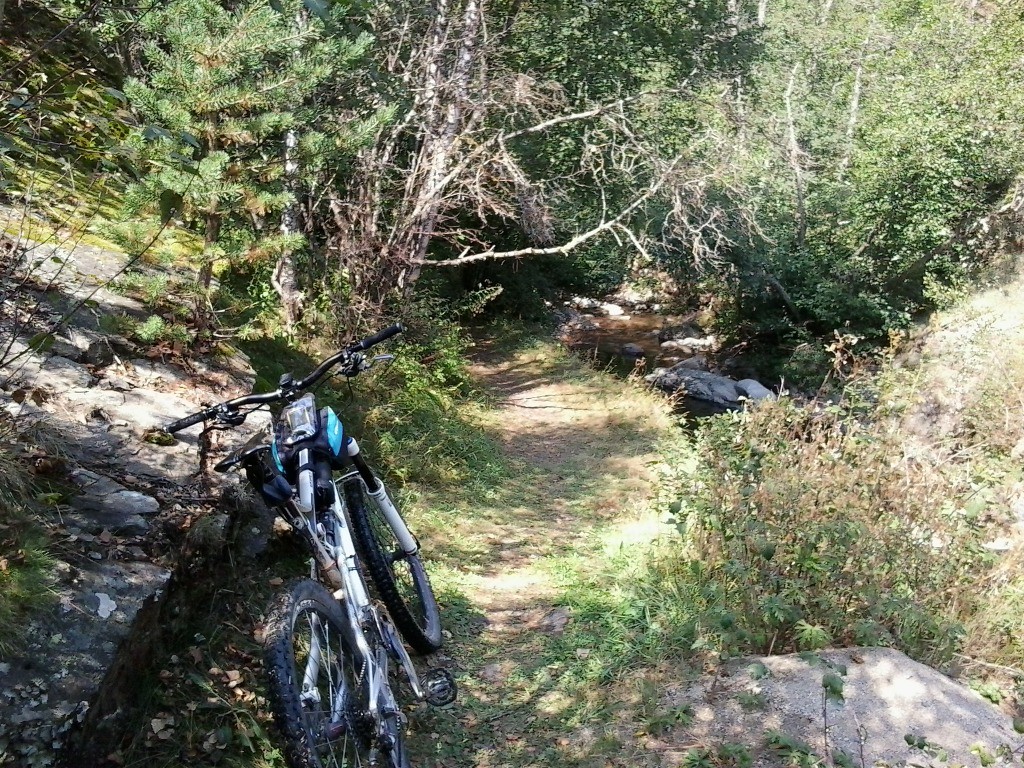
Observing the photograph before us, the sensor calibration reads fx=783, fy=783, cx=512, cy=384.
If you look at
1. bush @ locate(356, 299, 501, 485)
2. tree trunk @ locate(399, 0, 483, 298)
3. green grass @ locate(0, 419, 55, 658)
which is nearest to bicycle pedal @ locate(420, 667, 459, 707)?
green grass @ locate(0, 419, 55, 658)

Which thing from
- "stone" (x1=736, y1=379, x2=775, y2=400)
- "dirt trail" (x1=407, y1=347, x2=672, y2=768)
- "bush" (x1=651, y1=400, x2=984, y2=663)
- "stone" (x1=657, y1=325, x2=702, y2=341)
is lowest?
A: "stone" (x1=736, y1=379, x2=775, y2=400)

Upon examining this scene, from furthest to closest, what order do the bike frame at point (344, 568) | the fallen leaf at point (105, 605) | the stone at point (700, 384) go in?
the stone at point (700, 384)
the bike frame at point (344, 568)
the fallen leaf at point (105, 605)

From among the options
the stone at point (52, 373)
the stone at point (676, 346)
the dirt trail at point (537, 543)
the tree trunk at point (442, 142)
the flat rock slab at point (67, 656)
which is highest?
the tree trunk at point (442, 142)

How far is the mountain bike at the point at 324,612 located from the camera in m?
2.47

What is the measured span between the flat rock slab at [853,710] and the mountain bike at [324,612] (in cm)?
127

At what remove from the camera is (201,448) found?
398 centimetres

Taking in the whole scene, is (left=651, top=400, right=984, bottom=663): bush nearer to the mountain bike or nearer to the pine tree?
the mountain bike

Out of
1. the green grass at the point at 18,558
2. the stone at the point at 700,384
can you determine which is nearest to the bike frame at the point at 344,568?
the green grass at the point at 18,558

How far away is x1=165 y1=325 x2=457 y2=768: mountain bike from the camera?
2.47 m

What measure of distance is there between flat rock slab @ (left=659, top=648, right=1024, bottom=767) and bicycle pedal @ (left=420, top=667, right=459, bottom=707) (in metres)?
1.04

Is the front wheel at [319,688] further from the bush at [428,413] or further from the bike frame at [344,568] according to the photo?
the bush at [428,413]

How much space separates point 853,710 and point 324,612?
2.24 m

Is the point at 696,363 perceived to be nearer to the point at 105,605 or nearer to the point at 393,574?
the point at 393,574

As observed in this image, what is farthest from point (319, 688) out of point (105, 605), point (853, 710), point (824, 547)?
point (824, 547)
